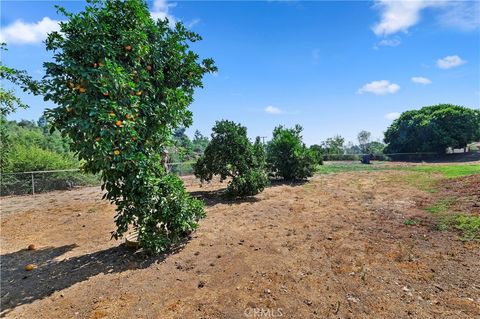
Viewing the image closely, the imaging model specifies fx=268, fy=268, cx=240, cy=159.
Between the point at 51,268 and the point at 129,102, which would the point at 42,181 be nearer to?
the point at 51,268

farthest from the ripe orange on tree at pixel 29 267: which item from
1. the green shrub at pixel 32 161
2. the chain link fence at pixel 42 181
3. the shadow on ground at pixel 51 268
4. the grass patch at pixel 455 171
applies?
the grass patch at pixel 455 171

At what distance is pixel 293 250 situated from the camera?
4.47 m

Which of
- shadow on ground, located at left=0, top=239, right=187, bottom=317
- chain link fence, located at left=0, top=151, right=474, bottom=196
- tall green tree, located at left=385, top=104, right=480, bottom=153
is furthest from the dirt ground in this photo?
tall green tree, located at left=385, top=104, right=480, bottom=153

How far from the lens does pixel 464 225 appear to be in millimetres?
4906

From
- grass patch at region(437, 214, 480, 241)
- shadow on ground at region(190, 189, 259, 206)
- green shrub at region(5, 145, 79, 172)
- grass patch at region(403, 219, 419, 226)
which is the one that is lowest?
grass patch at region(403, 219, 419, 226)

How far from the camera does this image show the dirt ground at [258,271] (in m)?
2.95

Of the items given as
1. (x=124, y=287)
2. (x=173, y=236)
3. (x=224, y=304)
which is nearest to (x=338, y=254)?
(x=224, y=304)

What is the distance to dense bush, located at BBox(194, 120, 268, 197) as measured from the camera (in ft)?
28.6

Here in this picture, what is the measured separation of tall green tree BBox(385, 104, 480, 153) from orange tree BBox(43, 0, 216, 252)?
2744 centimetres

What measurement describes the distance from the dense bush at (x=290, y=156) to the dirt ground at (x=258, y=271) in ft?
19.1

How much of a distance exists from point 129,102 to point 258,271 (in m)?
3.07

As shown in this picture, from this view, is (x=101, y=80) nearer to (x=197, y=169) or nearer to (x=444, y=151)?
(x=197, y=169)

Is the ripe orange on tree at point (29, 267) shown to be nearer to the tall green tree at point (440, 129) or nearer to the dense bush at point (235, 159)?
the dense bush at point (235, 159)

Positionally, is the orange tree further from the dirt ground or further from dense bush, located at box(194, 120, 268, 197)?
dense bush, located at box(194, 120, 268, 197)
